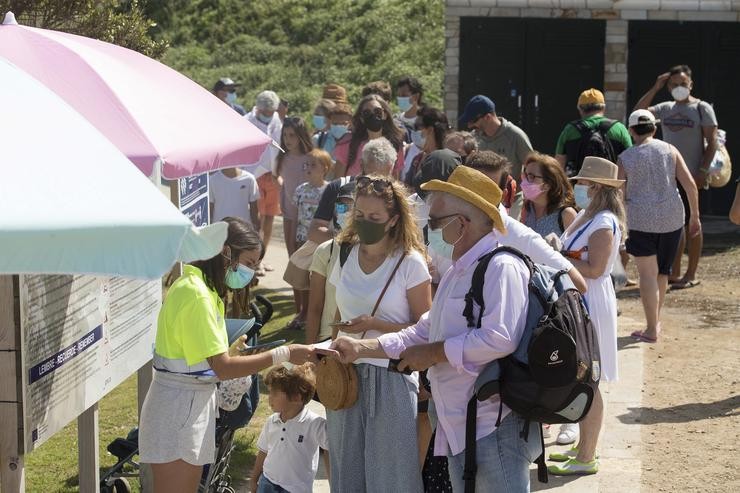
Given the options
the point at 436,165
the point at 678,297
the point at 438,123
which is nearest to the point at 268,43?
the point at 678,297

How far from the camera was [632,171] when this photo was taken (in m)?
10.5

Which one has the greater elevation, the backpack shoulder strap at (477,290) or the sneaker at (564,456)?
the backpack shoulder strap at (477,290)

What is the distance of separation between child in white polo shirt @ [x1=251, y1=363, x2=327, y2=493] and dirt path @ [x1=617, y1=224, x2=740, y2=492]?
206 centimetres

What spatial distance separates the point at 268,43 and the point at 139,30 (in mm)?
19388

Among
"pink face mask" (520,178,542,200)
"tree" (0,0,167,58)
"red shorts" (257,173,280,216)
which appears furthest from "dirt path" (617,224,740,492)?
"tree" (0,0,167,58)

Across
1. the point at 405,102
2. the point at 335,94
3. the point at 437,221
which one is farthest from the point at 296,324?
the point at 437,221

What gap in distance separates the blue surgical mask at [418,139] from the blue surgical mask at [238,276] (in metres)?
4.25

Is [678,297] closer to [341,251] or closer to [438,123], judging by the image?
[438,123]

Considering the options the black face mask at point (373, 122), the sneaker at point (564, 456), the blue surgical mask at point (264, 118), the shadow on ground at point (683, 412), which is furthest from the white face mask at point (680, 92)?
the sneaker at point (564, 456)

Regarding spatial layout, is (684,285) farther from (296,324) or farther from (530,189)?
(530,189)

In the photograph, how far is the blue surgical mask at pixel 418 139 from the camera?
9600mm

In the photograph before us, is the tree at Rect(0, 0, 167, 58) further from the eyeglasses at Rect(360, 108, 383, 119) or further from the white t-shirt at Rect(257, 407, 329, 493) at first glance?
the white t-shirt at Rect(257, 407, 329, 493)

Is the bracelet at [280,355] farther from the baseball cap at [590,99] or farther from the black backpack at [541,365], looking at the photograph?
the baseball cap at [590,99]

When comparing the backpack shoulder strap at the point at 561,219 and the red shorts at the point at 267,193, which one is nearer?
the backpack shoulder strap at the point at 561,219
